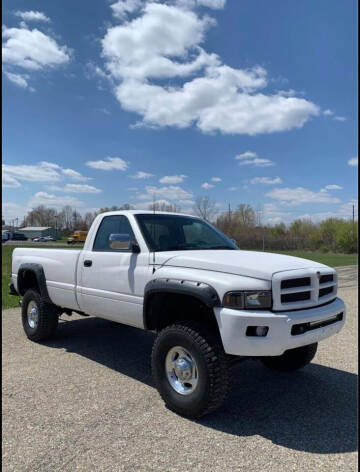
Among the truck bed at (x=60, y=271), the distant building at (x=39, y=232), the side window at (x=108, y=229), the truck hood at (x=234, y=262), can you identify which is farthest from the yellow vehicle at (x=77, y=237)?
the truck hood at (x=234, y=262)

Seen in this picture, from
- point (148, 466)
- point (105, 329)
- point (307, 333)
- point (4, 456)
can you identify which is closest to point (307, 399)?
point (307, 333)

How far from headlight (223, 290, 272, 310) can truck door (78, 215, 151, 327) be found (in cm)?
115

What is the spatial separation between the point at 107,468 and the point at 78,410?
1.00m

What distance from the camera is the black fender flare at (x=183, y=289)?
3.37m

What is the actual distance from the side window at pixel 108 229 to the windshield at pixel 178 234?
0.69 ft

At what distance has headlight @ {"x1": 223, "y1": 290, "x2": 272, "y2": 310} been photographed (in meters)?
3.27

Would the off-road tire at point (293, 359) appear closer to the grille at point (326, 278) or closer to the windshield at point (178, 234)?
the grille at point (326, 278)

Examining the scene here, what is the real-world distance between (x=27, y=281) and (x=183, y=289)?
4002 millimetres

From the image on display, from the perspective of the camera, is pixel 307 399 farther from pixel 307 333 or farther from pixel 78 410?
pixel 78 410

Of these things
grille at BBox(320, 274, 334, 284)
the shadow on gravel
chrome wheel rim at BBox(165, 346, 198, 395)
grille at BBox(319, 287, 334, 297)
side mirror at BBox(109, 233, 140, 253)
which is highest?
side mirror at BBox(109, 233, 140, 253)

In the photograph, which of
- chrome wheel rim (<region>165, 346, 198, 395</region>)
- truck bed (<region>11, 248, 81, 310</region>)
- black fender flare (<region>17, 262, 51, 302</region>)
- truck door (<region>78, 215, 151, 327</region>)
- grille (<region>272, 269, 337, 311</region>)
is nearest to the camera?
grille (<region>272, 269, 337, 311</region>)

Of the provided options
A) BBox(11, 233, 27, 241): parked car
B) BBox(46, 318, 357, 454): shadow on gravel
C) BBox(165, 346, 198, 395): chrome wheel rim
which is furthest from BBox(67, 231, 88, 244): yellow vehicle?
BBox(11, 233, 27, 241): parked car

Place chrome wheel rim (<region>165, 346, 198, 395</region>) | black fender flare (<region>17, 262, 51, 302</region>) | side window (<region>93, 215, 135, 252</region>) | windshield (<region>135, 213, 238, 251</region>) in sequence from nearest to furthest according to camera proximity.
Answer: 1. chrome wheel rim (<region>165, 346, 198, 395</region>)
2. windshield (<region>135, 213, 238, 251</region>)
3. side window (<region>93, 215, 135, 252</region>)
4. black fender flare (<region>17, 262, 51, 302</region>)

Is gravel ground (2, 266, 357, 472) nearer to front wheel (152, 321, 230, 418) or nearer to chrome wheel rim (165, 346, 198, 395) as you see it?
front wheel (152, 321, 230, 418)
